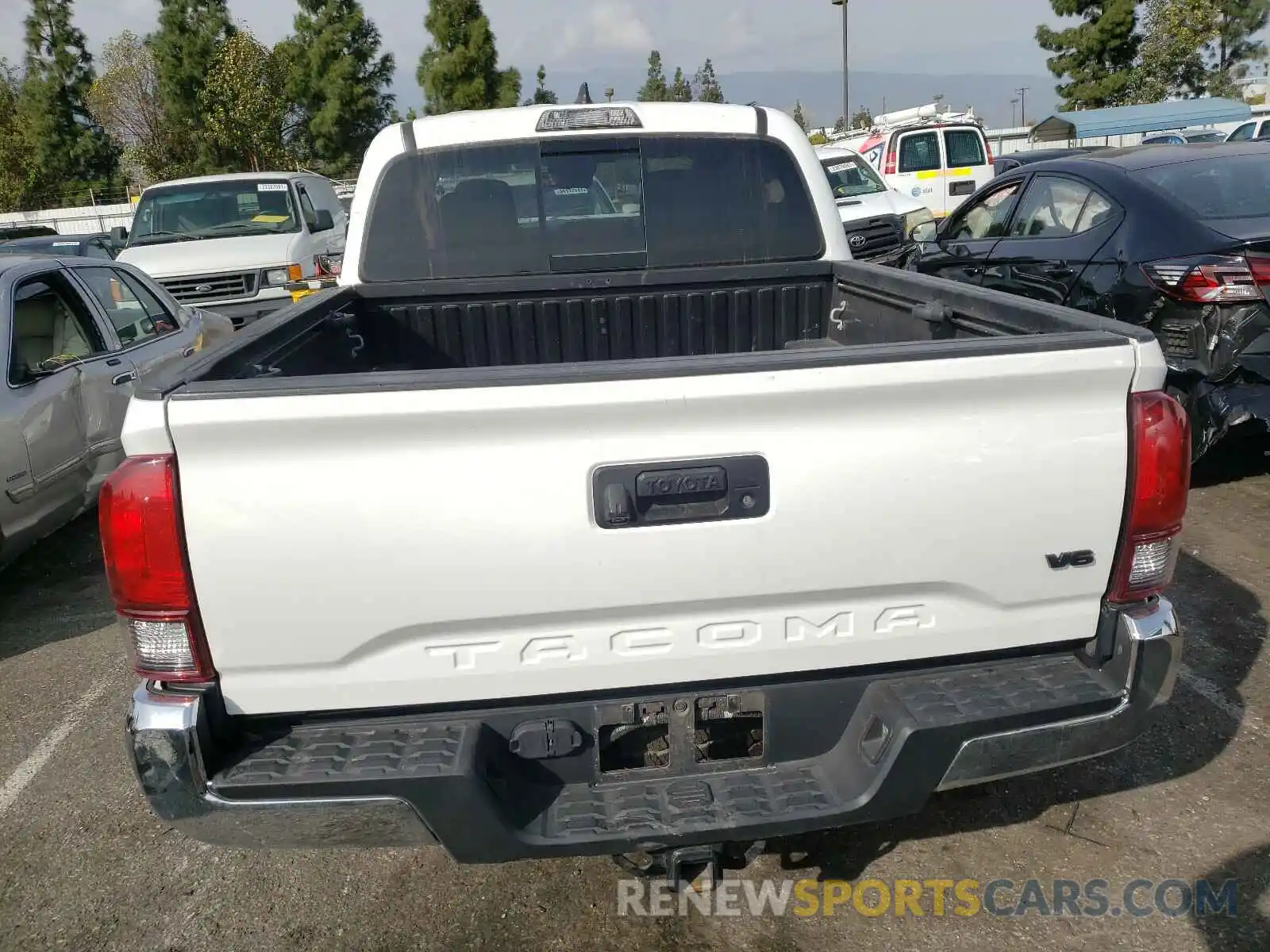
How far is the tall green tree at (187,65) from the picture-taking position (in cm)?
3475

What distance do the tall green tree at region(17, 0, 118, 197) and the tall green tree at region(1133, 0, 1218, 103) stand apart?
43.4 meters

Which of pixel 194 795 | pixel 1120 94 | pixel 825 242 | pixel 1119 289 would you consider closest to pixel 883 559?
pixel 194 795

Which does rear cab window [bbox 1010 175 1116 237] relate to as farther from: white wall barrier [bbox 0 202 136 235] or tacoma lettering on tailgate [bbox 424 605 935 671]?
white wall barrier [bbox 0 202 136 235]

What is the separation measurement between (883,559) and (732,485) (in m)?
0.38

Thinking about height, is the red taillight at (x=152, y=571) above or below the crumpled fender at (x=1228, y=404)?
above

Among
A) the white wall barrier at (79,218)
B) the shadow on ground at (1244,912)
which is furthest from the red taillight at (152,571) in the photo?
the white wall barrier at (79,218)

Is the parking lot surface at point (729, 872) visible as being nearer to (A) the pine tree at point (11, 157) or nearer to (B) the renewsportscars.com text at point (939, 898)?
(B) the renewsportscars.com text at point (939, 898)

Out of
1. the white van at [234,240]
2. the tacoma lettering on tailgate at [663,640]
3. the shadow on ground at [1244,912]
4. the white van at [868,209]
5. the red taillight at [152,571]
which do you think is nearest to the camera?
the red taillight at [152,571]

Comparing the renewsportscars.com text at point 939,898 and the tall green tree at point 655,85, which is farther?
the tall green tree at point 655,85

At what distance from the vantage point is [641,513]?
200cm

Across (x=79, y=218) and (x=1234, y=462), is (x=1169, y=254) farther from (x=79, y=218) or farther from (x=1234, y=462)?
(x=79, y=218)

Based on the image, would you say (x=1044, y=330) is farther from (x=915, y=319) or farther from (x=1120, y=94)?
(x=1120, y=94)

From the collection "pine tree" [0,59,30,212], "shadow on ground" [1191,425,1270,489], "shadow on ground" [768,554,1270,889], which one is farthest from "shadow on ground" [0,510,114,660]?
"pine tree" [0,59,30,212]

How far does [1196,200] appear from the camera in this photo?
5.44 m
